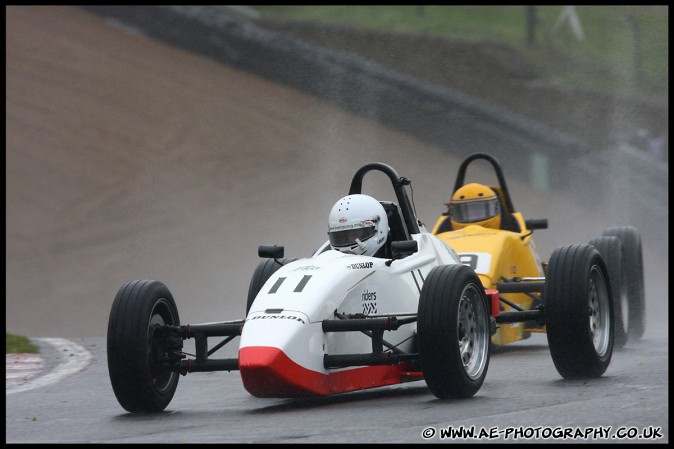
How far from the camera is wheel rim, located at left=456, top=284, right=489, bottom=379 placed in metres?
7.73

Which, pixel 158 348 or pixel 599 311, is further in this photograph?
pixel 599 311

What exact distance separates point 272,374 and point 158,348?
107cm

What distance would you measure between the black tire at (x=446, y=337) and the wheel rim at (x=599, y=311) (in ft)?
4.58

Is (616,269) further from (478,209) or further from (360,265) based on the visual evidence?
(360,265)

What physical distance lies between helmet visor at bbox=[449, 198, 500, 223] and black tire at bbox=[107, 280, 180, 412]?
488 cm

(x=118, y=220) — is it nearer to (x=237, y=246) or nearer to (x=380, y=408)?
(x=237, y=246)

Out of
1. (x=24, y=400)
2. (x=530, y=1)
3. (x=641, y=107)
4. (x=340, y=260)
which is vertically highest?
(x=530, y=1)

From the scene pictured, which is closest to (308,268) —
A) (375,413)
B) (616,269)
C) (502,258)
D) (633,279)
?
(375,413)

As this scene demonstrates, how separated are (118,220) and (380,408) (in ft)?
46.5

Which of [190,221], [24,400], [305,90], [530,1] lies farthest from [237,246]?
[530,1]

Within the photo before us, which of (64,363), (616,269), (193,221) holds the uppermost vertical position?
(193,221)

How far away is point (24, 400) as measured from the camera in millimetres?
8562

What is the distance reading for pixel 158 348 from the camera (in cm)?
784

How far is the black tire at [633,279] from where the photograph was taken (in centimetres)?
1205
